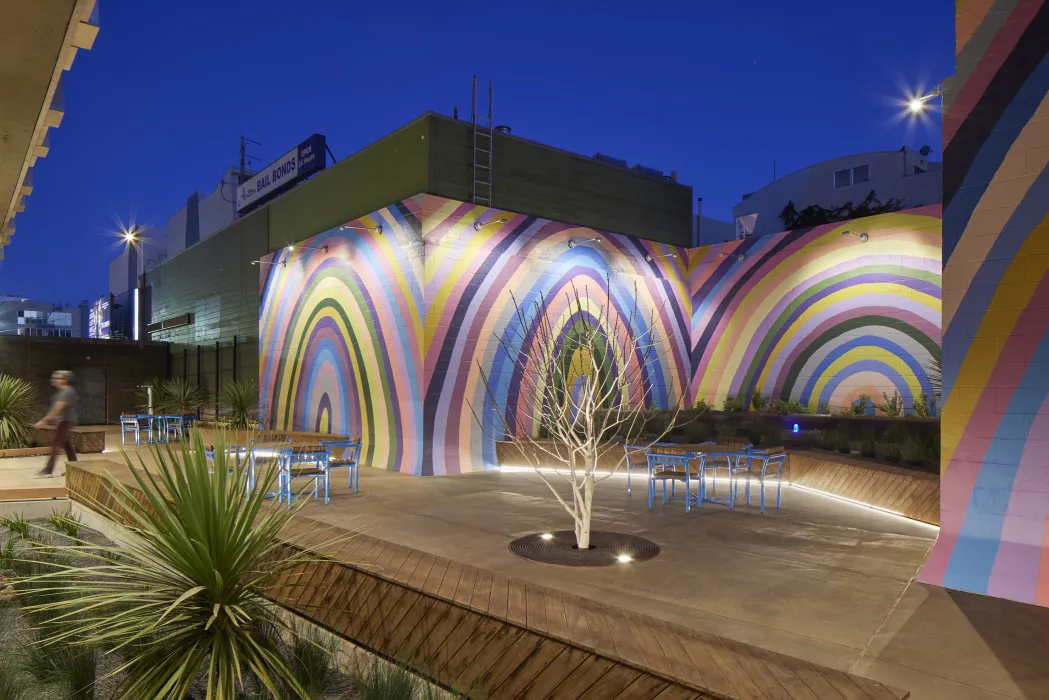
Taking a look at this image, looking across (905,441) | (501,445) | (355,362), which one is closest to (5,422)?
(355,362)

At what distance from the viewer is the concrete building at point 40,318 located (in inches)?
2618

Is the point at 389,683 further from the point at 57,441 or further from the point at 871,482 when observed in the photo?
A: the point at 57,441

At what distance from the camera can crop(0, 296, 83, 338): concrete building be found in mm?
66500

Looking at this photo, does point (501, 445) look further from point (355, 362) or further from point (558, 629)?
point (558, 629)

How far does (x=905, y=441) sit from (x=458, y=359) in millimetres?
6318

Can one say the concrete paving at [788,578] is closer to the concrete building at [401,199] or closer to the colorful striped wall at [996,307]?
the colorful striped wall at [996,307]

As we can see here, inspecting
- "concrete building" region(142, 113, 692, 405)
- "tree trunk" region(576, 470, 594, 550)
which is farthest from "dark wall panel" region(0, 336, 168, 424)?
"tree trunk" region(576, 470, 594, 550)

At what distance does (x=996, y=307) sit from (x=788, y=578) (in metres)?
2.42

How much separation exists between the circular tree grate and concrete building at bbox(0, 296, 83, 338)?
71083mm

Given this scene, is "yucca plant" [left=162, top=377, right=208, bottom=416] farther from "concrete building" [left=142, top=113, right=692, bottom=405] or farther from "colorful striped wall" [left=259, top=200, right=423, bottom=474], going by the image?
"colorful striped wall" [left=259, top=200, right=423, bottom=474]

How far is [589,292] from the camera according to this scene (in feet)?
41.5

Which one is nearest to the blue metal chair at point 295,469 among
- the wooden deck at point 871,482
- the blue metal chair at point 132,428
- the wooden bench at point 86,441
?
the wooden deck at point 871,482

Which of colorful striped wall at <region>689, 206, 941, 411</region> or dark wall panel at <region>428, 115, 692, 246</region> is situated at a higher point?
dark wall panel at <region>428, 115, 692, 246</region>

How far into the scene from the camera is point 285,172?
17359mm
